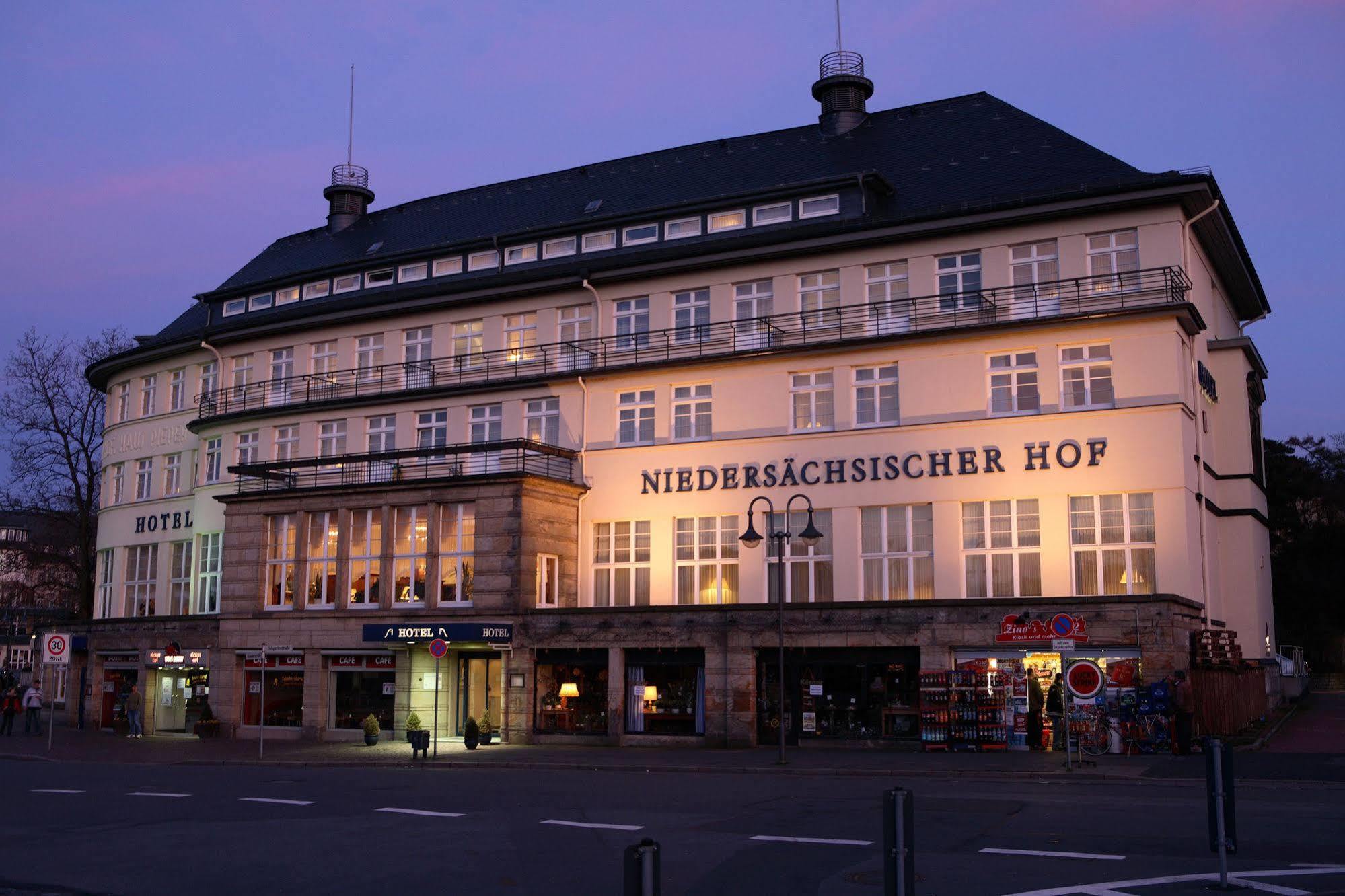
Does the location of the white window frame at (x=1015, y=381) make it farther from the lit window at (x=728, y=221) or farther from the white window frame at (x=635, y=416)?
the white window frame at (x=635, y=416)

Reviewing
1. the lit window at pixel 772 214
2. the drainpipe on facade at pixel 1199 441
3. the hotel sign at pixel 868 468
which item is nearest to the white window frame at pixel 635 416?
the hotel sign at pixel 868 468

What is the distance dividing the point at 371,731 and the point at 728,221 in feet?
59.5

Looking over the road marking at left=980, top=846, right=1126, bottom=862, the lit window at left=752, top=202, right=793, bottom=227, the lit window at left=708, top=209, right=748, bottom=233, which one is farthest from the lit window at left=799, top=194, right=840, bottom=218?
the road marking at left=980, top=846, right=1126, bottom=862

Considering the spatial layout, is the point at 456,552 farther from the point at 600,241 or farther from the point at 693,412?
the point at 600,241

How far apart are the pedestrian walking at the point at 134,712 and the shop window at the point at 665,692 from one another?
17152 millimetres

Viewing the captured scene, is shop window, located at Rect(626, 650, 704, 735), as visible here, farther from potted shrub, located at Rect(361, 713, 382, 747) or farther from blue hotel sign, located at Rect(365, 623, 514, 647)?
potted shrub, located at Rect(361, 713, 382, 747)

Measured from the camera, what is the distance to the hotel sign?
104ft

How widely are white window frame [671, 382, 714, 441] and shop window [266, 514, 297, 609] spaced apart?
12645mm

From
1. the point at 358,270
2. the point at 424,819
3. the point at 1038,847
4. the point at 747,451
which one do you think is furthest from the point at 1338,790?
the point at 358,270

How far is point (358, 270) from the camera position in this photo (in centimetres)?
4572

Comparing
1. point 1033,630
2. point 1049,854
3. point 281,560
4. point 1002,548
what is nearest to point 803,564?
point 1002,548

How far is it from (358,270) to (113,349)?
2112 cm

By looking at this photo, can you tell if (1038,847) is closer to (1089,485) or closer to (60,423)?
(1089,485)

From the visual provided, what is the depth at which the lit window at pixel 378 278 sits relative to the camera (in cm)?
4522
